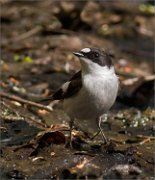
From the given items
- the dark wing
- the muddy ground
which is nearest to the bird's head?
the dark wing

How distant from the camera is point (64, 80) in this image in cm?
956

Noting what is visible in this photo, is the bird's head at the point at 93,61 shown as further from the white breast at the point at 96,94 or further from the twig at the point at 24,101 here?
the twig at the point at 24,101

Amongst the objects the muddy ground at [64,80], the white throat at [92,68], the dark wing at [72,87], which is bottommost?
the muddy ground at [64,80]

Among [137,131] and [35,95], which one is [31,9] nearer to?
[35,95]

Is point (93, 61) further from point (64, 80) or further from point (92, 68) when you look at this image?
point (64, 80)

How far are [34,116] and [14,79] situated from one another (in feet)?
5.23

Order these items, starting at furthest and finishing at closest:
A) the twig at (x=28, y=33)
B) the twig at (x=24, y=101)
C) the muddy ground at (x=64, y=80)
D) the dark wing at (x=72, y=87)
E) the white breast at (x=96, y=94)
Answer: the twig at (x=28, y=33) < the twig at (x=24, y=101) < the dark wing at (x=72, y=87) < the white breast at (x=96, y=94) < the muddy ground at (x=64, y=80)

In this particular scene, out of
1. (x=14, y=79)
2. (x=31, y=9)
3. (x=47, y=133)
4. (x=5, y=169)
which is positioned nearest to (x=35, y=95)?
(x=14, y=79)

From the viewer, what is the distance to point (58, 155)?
20.5ft

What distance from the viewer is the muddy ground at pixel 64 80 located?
603 centimetres

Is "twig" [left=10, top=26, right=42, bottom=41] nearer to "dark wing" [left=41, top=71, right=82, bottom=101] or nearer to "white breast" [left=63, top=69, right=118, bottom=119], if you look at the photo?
"dark wing" [left=41, top=71, right=82, bottom=101]

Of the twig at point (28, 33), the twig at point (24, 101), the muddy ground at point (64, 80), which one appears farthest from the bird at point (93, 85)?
the twig at point (28, 33)

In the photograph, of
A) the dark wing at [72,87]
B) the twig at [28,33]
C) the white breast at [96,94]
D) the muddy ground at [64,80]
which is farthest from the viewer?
the twig at [28,33]

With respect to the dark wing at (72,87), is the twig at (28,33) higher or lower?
lower
